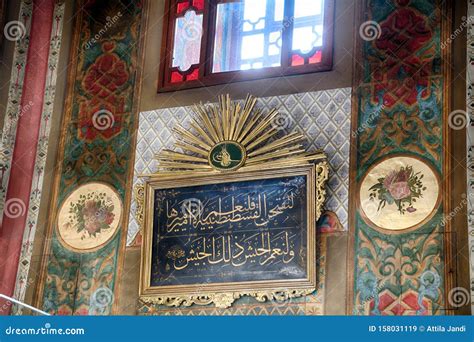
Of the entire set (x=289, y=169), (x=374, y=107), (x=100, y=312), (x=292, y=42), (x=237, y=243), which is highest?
(x=292, y=42)

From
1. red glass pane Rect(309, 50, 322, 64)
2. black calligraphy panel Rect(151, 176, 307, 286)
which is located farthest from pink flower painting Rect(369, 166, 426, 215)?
red glass pane Rect(309, 50, 322, 64)

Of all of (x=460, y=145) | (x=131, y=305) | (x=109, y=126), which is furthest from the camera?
(x=109, y=126)

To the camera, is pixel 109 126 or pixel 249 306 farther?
pixel 109 126

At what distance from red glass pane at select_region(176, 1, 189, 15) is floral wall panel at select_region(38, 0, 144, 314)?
395 mm

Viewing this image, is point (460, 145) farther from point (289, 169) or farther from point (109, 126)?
point (109, 126)

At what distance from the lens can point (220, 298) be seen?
877 centimetres

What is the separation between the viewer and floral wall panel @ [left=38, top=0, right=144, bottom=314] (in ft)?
30.8

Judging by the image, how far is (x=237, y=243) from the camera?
8891mm

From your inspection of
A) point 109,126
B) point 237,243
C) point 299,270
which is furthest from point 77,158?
point 299,270

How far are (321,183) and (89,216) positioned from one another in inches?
91.4

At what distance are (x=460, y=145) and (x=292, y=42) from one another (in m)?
1.92

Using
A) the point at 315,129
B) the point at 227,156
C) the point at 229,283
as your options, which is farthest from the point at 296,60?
the point at 229,283

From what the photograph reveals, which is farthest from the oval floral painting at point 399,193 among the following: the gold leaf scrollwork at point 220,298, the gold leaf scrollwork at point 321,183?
the gold leaf scrollwork at point 220,298

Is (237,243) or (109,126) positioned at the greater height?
(109,126)
